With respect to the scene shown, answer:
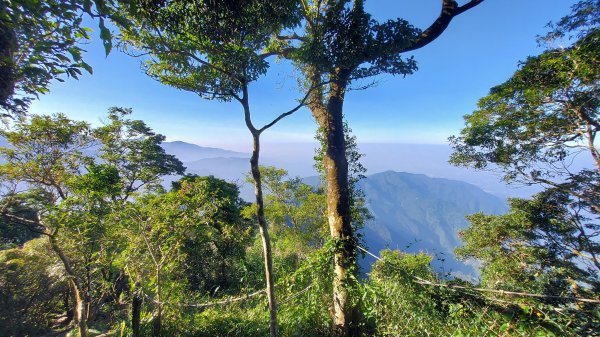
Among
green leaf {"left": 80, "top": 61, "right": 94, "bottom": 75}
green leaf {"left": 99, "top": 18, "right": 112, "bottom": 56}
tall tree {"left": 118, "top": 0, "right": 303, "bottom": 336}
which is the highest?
tall tree {"left": 118, "top": 0, "right": 303, "bottom": 336}

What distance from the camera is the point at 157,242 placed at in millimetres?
5188

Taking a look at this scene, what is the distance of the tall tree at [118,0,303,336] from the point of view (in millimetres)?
3150

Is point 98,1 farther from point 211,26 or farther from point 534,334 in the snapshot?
point 534,334

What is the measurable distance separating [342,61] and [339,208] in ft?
8.34

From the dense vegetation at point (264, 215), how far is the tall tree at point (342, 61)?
23 millimetres

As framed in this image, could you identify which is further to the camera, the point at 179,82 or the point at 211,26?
the point at 179,82

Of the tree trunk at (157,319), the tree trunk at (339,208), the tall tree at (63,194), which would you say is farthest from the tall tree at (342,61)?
the tall tree at (63,194)

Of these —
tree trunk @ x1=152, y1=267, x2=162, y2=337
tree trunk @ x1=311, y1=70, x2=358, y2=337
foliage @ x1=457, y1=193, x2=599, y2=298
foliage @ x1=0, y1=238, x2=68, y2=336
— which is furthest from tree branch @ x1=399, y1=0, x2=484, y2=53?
foliage @ x1=0, y1=238, x2=68, y2=336

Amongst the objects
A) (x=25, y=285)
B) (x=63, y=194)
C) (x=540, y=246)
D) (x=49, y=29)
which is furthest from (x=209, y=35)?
(x=540, y=246)

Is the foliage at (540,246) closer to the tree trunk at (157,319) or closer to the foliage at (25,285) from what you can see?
the tree trunk at (157,319)

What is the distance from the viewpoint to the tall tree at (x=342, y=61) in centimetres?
352

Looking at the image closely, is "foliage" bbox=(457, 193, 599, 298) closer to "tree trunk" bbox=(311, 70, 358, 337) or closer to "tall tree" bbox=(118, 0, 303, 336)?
"tree trunk" bbox=(311, 70, 358, 337)

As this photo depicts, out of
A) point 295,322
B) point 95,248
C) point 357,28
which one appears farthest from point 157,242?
point 357,28

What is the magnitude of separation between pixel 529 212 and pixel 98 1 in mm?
15297
